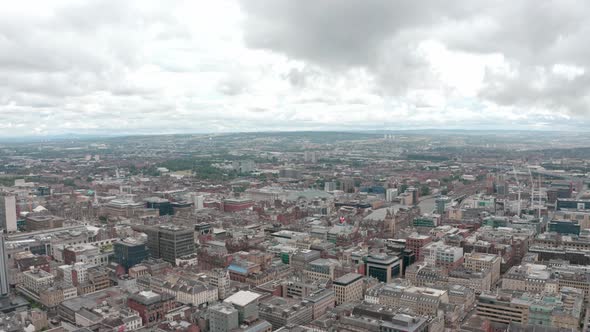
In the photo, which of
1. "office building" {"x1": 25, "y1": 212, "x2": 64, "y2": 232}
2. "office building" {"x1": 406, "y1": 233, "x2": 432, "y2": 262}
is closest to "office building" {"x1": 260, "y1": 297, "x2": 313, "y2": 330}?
"office building" {"x1": 406, "y1": 233, "x2": 432, "y2": 262}

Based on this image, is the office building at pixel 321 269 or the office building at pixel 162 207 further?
the office building at pixel 162 207

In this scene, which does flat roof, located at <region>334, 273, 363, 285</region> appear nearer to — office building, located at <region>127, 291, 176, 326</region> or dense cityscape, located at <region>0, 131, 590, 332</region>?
dense cityscape, located at <region>0, 131, 590, 332</region>

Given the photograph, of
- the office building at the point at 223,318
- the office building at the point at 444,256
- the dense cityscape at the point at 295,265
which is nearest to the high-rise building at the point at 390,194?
the dense cityscape at the point at 295,265

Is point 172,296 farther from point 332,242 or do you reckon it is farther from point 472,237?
point 472,237

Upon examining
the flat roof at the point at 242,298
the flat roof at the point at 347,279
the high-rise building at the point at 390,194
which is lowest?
the high-rise building at the point at 390,194

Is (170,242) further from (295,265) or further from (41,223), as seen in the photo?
(41,223)

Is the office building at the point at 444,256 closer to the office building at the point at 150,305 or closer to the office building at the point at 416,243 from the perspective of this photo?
the office building at the point at 416,243

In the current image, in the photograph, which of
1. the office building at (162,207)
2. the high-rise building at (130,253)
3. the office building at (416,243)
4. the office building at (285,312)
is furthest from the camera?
the office building at (162,207)

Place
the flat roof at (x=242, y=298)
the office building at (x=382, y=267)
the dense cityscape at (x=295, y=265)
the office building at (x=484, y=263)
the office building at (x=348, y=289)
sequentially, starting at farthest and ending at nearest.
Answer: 1. the office building at (x=484, y=263)
2. the office building at (x=382, y=267)
3. the office building at (x=348, y=289)
4. the flat roof at (x=242, y=298)
5. the dense cityscape at (x=295, y=265)
